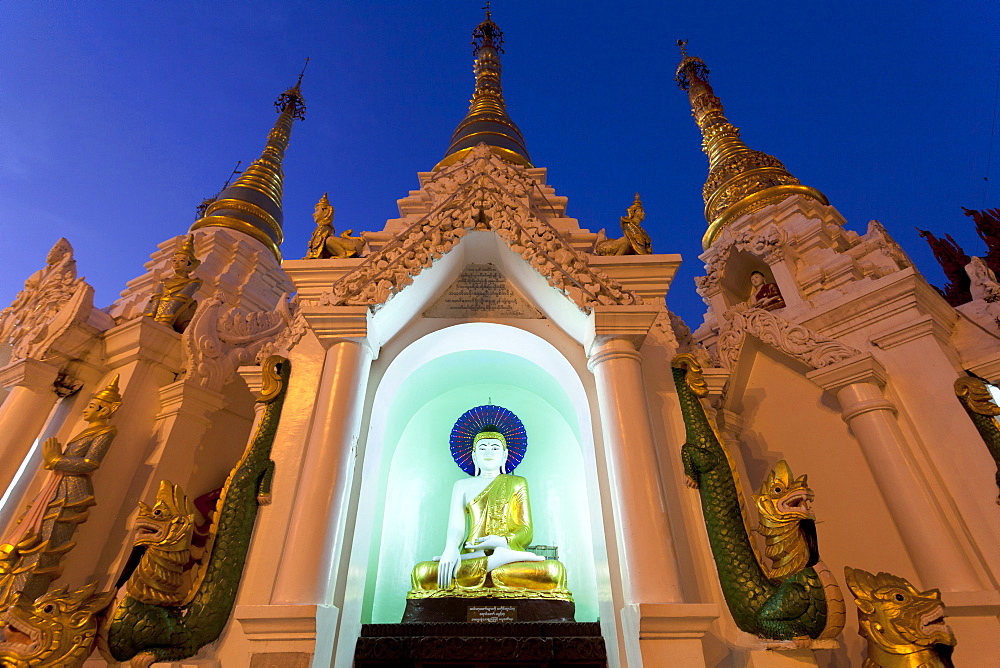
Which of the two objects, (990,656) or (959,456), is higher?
(959,456)

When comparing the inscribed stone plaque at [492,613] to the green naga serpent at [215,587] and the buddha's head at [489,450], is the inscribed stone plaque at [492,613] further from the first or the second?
the green naga serpent at [215,587]

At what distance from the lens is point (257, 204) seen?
1281 centimetres

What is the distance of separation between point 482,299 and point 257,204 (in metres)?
9.46

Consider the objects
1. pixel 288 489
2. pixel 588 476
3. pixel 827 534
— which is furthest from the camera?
pixel 827 534

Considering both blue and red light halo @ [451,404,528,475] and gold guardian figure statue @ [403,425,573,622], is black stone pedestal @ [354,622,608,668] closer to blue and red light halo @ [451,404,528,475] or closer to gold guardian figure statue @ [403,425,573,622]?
gold guardian figure statue @ [403,425,573,622]

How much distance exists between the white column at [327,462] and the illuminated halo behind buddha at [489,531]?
66.2 inches

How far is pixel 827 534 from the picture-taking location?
6.98 m

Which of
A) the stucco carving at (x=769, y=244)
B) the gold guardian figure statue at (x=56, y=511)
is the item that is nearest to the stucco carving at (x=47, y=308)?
the gold guardian figure statue at (x=56, y=511)

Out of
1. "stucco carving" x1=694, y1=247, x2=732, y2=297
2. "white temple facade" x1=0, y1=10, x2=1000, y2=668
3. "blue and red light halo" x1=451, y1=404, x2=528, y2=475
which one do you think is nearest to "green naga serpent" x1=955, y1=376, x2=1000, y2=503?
"white temple facade" x1=0, y1=10, x2=1000, y2=668

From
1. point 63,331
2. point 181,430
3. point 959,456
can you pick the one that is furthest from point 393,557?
point 959,456

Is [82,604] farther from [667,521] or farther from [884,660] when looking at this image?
[884,660]

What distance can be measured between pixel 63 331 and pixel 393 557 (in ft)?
17.2

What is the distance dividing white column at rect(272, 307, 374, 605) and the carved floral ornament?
0.29m

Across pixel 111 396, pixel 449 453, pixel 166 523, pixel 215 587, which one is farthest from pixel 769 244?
pixel 111 396
